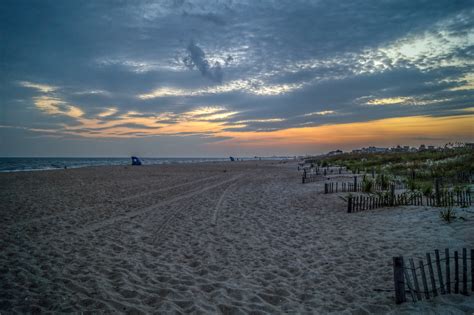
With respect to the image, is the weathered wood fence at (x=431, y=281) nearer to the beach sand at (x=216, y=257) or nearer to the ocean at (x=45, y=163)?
the beach sand at (x=216, y=257)

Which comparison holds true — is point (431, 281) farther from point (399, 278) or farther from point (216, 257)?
point (216, 257)

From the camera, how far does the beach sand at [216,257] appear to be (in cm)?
498

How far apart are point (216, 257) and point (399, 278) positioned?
14.4 feet

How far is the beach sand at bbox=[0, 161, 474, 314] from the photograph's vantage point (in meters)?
4.98


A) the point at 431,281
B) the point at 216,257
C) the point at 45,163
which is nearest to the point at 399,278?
the point at 431,281

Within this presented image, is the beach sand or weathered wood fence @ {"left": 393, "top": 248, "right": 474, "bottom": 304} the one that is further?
the beach sand

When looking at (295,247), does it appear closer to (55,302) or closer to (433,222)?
(433,222)

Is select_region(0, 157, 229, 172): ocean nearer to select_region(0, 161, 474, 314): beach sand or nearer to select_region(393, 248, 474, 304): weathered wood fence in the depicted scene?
select_region(0, 161, 474, 314): beach sand

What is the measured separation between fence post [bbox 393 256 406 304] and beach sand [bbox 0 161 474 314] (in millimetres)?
176

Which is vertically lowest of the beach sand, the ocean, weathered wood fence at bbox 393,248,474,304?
the beach sand

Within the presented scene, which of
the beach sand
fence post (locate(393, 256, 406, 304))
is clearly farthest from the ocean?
fence post (locate(393, 256, 406, 304))

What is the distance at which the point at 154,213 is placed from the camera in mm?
12766

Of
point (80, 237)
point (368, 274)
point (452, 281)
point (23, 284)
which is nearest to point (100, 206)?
point (80, 237)

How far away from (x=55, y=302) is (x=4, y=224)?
7.78m
